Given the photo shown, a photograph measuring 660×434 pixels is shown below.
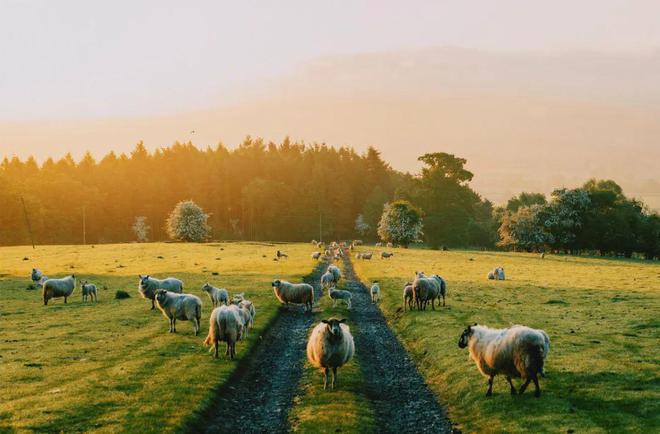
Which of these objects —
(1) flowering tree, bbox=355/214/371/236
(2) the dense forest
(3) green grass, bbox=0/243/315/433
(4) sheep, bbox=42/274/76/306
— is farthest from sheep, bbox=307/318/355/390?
(1) flowering tree, bbox=355/214/371/236

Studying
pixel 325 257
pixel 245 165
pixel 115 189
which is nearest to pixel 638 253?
pixel 325 257

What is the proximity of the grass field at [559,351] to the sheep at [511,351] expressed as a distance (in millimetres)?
901

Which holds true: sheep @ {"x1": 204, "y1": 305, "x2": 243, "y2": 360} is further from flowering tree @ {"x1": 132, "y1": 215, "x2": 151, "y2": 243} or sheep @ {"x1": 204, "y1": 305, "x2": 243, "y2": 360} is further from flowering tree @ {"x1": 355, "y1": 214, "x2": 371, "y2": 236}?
flowering tree @ {"x1": 355, "y1": 214, "x2": 371, "y2": 236}

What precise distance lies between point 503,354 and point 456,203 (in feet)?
431

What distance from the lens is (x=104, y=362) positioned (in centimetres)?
2438

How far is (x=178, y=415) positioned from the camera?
58.3 ft

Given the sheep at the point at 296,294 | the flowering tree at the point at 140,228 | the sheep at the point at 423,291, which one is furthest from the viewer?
the flowering tree at the point at 140,228

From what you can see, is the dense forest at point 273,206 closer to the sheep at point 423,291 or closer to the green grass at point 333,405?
the sheep at point 423,291

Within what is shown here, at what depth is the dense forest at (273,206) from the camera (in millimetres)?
126812

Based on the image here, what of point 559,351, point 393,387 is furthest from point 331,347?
point 559,351

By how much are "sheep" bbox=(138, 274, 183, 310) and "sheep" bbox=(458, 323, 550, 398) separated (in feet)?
85.5

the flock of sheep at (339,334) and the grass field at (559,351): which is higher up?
the flock of sheep at (339,334)

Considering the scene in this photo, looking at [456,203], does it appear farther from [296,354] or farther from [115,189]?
[296,354]

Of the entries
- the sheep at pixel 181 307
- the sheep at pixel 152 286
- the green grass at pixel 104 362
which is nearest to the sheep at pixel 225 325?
the green grass at pixel 104 362
